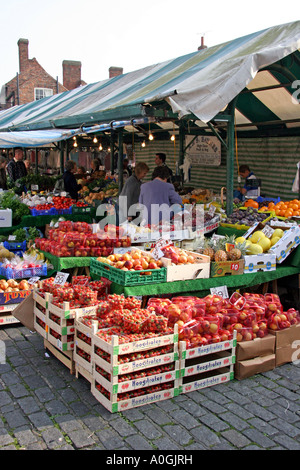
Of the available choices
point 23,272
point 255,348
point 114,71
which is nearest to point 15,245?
point 23,272

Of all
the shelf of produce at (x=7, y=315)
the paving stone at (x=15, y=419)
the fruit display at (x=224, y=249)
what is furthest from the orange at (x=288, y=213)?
the paving stone at (x=15, y=419)

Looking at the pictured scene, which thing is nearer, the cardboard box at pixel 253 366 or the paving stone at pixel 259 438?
the paving stone at pixel 259 438

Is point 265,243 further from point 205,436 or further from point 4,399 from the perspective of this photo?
point 4,399

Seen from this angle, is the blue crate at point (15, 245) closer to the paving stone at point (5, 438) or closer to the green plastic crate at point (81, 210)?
the green plastic crate at point (81, 210)

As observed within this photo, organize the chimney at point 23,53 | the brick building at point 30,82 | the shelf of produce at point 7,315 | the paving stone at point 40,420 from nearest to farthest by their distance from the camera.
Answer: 1. the paving stone at point 40,420
2. the shelf of produce at point 7,315
3. the brick building at point 30,82
4. the chimney at point 23,53

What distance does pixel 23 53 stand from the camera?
120 feet

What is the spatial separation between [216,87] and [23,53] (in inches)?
1396

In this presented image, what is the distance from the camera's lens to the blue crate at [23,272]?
5.83 m

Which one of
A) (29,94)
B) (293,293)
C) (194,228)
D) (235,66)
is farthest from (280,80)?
(29,94)

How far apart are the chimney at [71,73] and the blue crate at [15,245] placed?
32981mm

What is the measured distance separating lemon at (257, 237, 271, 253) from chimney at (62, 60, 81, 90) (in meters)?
35.4

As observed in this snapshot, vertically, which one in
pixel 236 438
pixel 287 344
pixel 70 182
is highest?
pixel 70 182
